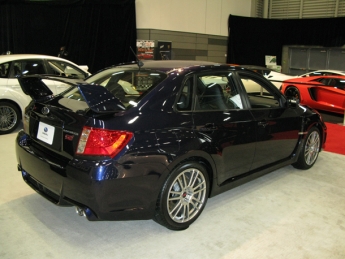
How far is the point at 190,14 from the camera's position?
14.9m

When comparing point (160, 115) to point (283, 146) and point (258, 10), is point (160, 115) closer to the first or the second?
point (283, 146)

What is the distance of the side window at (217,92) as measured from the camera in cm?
309

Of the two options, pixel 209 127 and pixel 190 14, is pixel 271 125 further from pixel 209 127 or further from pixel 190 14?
pixel 190 14

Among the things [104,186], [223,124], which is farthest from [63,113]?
[223,124]

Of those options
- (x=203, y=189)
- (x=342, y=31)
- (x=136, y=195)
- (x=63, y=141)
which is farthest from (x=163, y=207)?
(x=342, y=31)

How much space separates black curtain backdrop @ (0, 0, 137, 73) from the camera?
10.1 m

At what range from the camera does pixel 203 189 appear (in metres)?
3.06

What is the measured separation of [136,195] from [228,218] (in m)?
1.07

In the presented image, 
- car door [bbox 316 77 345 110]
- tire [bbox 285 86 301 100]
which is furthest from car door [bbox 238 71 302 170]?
tire [bbox 285 86 301 100]

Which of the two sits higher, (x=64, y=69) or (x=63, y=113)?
(x=64, y=69)

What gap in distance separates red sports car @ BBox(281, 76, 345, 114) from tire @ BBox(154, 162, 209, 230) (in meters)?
5.96

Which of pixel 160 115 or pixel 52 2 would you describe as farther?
pixel 52 2

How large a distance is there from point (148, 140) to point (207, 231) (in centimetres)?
101

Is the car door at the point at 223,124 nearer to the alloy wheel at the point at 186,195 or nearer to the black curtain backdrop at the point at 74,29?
the alloy wheel at the point at 186,195
